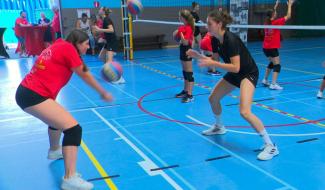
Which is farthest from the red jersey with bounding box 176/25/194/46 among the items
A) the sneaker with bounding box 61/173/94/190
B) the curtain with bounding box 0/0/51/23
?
the curtain with bounding box 0/0/51/23

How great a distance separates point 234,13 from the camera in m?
17.4

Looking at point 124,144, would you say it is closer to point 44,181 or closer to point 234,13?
point 44,181

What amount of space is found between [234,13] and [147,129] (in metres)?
13.2

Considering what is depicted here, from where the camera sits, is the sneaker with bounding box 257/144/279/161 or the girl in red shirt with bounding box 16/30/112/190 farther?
the sneaker with bounding box 257/144/279/161

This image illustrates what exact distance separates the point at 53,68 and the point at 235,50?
79.6 inches

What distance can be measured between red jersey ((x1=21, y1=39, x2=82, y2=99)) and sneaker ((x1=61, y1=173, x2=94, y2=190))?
87cm

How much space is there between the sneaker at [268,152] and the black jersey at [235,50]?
0.94 meters

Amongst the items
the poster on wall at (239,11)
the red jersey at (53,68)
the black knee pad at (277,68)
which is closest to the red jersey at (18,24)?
the poster on wall at (239,11)

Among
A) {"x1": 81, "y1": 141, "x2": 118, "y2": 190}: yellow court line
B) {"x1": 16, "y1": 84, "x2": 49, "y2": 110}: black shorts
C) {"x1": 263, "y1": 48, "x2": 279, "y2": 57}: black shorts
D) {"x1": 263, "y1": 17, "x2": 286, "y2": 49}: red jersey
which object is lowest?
{"x1": 81, "y1": 141, "x2": 118, "y2": 190}: yellow court line

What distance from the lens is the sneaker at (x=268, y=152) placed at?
4.33 metres

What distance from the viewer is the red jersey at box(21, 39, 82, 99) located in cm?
346

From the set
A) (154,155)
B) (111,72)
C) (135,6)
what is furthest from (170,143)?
(135,6)

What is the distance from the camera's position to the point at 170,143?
16.4 ft

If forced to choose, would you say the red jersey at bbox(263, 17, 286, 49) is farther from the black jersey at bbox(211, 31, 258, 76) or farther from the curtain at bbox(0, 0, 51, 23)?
the curtain at bbox(0, 0, 51, 23)
